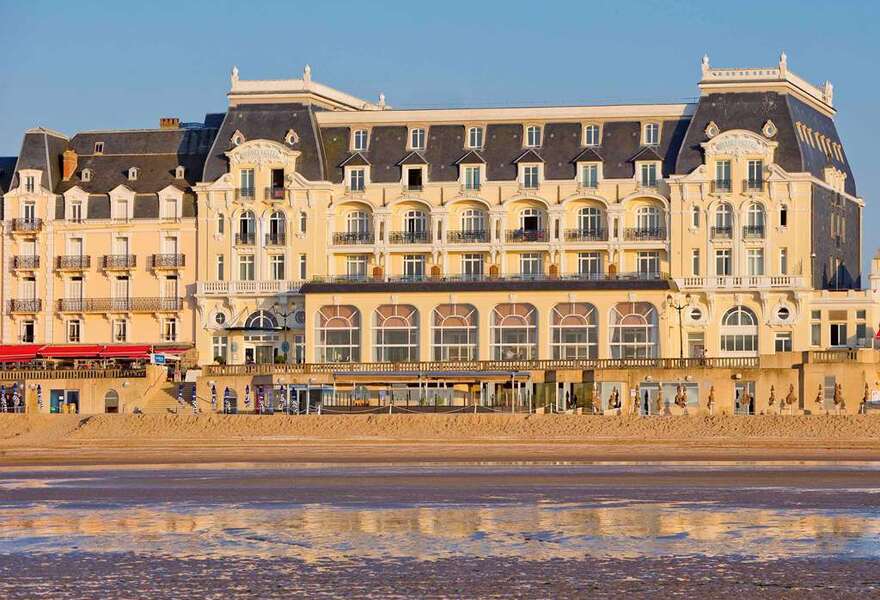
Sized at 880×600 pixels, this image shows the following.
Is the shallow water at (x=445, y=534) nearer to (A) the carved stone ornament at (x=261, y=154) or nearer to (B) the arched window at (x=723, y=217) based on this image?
(B) the arched window at (x=723, y=217)

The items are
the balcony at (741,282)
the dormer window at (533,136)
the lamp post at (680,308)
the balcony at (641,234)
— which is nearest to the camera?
the lamp post at (680,308)

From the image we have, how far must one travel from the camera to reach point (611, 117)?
10212 cm

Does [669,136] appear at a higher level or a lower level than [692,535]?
higher

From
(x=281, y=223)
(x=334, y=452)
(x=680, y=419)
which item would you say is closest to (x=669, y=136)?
(x=281, y=223)

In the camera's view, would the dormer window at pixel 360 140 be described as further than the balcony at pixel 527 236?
Yes

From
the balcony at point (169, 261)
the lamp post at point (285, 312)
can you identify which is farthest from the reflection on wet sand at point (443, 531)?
the balcony at point (169, 261)

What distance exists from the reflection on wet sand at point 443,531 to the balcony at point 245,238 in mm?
61134

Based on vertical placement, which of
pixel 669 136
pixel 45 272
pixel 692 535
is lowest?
pixel 692 535

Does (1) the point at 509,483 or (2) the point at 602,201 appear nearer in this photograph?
(1) the point at 509,483

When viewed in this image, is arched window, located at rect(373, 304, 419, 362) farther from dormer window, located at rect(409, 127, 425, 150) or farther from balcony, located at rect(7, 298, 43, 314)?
balcony, located at rect(7, 298, 43, 314)

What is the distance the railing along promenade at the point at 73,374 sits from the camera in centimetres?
9775

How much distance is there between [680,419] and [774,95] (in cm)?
2865

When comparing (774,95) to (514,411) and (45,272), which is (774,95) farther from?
(45,272)

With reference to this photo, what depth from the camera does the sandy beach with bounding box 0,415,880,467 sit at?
61688 millimetres
